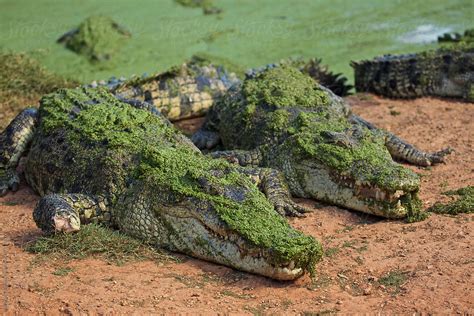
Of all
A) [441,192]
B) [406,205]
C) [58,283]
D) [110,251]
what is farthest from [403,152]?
[58,283]

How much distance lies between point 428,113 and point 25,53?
543 cm

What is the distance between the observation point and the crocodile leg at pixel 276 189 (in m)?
5.74

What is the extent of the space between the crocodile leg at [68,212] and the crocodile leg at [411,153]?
3.00 meters

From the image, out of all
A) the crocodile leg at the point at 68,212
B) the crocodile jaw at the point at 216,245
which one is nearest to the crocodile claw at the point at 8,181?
the crocodile leg at the point at 68,212

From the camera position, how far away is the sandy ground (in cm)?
422

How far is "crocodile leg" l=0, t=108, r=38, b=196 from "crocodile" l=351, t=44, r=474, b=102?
4349 millimetres

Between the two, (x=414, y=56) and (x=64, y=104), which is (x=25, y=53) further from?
(x=414, y=56)

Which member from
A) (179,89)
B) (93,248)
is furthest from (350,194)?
(179,89)

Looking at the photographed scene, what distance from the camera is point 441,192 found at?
6.05 meters

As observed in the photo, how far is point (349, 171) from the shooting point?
18.7 ft

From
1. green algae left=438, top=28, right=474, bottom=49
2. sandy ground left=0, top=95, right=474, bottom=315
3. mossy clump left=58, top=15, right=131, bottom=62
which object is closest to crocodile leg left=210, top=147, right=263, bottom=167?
sandy ground left=0, top=95, right=474, bottom=315

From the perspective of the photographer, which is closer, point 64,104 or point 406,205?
point 406,205

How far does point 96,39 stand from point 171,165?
5828 millimetres

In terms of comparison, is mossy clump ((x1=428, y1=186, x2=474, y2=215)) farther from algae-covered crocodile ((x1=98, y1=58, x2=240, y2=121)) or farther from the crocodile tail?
algae-covered crocodile ((x1=98, y1=58, x2=240, y2=121))
